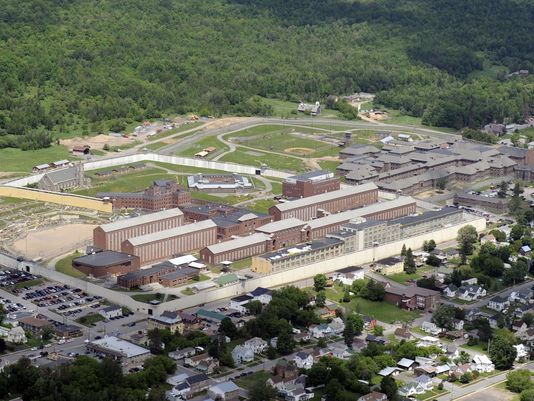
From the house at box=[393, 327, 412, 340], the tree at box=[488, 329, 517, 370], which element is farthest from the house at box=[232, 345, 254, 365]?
the tree at box=[488, 329, 517, 370]

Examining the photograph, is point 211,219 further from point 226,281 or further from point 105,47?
point 105,47

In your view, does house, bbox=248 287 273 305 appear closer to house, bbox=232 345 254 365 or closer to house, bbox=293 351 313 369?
house, bbox=232 345 254 365

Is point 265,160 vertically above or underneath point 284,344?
underneath

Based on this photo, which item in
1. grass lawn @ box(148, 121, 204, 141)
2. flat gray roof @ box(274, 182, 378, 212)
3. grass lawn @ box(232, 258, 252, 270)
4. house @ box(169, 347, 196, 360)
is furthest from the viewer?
grass lawn @ box(148, 121, 204, 141)

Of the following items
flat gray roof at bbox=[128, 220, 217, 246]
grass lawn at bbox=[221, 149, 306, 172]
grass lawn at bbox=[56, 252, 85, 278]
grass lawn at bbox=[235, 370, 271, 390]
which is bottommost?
grass lawn at bbox=[221, 149, 306, 172]

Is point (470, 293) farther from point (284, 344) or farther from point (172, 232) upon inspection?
point (172, 232)

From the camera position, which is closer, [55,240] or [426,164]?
[55,240]

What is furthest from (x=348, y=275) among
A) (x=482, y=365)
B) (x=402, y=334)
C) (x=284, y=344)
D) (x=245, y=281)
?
(x=482, y=365)

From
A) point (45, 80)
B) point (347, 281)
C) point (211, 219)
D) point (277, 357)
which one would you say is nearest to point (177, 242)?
point (211, 219)
